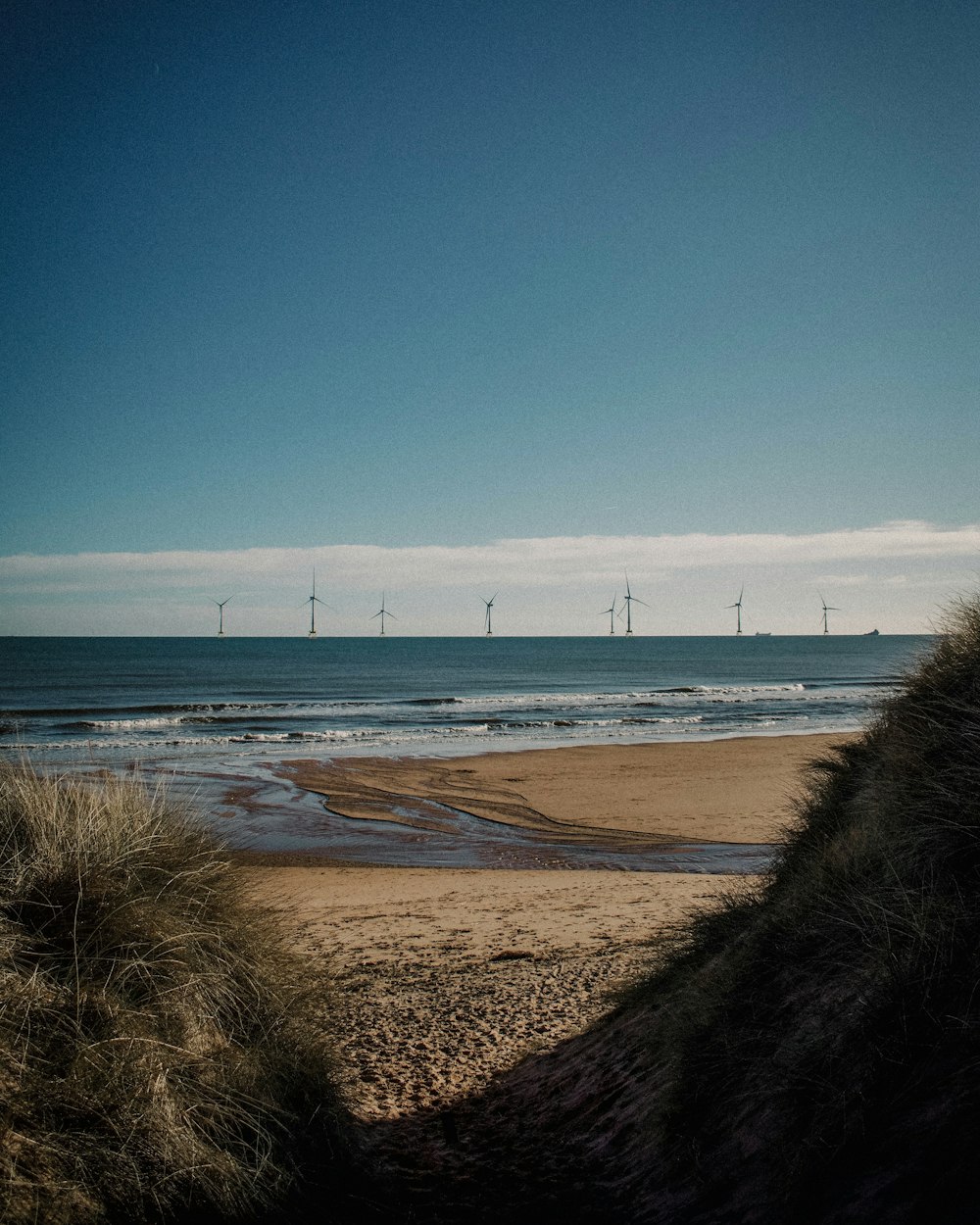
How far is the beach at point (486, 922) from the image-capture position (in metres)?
5.80

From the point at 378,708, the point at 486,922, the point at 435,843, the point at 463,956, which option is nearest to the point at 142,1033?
the point at 463,956

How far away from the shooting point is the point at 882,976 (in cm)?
338

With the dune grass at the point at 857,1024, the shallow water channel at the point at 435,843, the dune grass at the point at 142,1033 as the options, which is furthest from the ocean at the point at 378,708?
the dune grass at the point at 142,1033

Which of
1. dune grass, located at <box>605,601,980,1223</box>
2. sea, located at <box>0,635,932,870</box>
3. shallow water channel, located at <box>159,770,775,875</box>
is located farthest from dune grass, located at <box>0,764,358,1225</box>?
shallow water channel, located at <box>159,770,775,875</box>

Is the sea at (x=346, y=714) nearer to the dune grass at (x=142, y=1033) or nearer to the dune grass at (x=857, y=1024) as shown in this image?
the dune grass at (x=857, y=1024)

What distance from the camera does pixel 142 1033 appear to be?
3.48m

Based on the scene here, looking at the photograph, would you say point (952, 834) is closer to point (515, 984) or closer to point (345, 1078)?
point (345, 1078)

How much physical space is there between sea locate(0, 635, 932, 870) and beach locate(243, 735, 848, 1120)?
5.93 ft

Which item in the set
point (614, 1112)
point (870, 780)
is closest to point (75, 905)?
point (614, 1112)

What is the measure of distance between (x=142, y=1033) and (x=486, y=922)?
6.20 meters

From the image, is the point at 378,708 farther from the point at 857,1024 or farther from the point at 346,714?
the point at 857,1024

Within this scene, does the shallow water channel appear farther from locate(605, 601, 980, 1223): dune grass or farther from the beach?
locate(605, 601, 980, 1223): dune grass

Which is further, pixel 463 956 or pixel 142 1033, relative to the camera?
pixel 463 956

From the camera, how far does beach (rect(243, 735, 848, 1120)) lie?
228 inches
